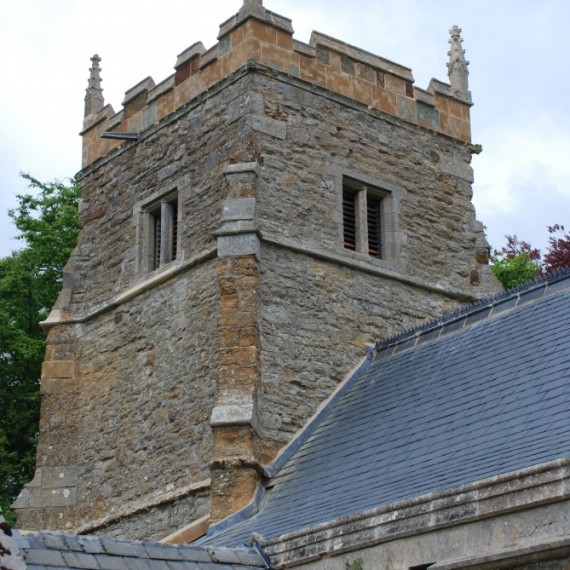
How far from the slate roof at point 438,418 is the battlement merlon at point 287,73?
3.63 m

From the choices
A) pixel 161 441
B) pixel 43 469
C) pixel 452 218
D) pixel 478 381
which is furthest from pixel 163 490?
pixel 452 218

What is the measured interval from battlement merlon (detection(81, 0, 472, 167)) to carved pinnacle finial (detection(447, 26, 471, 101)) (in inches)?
0.5

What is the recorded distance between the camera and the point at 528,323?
12344 millimetres

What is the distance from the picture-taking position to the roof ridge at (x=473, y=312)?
12.6 m

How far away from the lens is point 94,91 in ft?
59.8

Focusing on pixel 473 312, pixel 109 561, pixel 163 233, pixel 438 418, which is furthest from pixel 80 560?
pixel 163 233

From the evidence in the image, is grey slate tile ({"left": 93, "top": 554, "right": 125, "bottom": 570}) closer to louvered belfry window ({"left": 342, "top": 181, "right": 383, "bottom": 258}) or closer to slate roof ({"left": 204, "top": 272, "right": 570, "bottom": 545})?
slate roof ({"left": 204, "top": 272, "right": 570, "bottom": 545})

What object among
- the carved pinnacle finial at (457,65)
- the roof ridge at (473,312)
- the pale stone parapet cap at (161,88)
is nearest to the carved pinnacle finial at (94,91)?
the pale stone parapet cap at (161,88)

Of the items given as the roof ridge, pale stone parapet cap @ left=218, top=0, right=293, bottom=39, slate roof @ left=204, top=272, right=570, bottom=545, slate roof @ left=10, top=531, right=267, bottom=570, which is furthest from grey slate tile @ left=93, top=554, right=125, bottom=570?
pale stone parapet cap @ left=218, top=0, right=293, bottom=39

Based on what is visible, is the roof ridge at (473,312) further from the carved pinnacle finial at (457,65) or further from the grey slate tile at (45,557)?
the grey slate tile at (45,557)

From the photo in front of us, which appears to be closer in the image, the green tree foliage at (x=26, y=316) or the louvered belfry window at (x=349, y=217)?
the louvered belfry window at (x=349, y=217)

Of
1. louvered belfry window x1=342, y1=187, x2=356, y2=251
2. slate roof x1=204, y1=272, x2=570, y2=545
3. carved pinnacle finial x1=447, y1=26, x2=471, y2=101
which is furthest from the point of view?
carved pinnacle finial x1=447, y1=26, x2=471, y2=101

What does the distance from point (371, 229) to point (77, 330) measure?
3916 mm

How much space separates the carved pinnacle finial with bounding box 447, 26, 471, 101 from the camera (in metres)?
17.6
